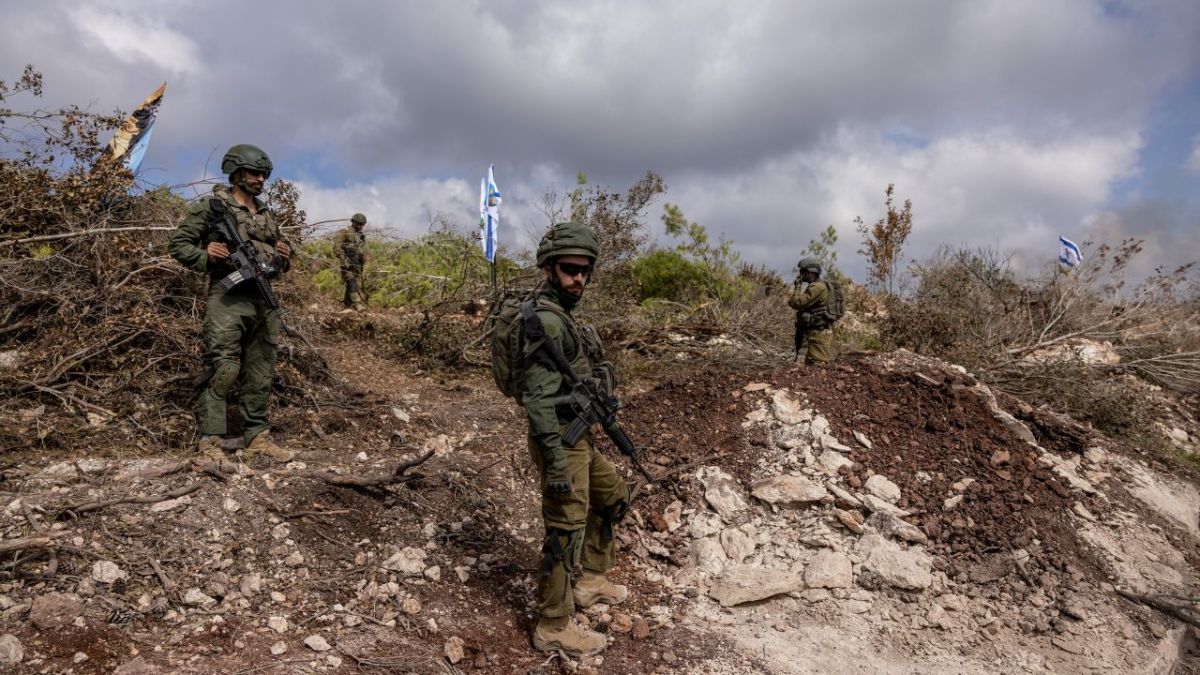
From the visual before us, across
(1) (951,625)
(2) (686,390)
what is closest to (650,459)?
(2) (686,390)

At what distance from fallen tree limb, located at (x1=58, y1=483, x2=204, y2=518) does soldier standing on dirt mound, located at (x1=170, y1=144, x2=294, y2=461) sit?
55cm

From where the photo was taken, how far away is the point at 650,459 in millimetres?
4820

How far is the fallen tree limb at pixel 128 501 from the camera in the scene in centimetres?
309

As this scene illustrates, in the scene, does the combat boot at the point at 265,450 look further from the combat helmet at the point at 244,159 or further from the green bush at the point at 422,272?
the green bush at the point at 422,272

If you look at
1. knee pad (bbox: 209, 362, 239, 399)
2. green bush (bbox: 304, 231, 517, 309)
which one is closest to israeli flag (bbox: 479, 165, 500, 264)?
green bush (bbox: 304, 231, 517, 309)

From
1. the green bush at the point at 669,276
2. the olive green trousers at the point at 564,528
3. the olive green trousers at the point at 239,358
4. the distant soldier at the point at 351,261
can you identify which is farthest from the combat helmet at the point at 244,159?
the green bush at the point at 669,276

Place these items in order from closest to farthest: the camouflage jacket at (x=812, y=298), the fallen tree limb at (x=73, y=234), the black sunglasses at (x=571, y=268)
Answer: the black sunglasses at (x=571, y=268)
the fallen tree limb at (x=73, y=234)
the camouflage jacket at (x=812, y=298)

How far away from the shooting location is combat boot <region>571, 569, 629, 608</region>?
3.46 metres

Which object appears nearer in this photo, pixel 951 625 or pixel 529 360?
pixel 529 360

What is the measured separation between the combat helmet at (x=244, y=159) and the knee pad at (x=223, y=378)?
3.89ft

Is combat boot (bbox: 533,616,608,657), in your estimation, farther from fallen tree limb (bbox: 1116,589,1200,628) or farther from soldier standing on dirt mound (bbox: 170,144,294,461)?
fallen tree limb (bbox: 1116,589,1200,628)

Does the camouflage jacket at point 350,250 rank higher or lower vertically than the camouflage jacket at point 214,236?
higher

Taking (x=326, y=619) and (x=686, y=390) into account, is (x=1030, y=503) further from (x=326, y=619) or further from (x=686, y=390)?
(x=326, y=619)

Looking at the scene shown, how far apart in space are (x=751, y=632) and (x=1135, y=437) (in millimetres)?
5143
